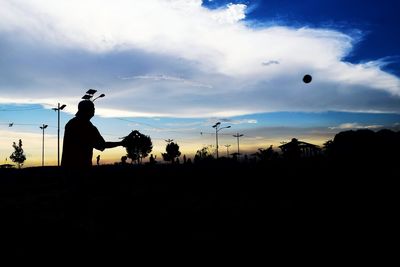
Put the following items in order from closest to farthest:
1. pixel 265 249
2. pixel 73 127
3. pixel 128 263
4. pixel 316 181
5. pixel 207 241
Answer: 1. pixel 128 263
2. pixel 265 249
3. pixel 207 241
4. pixel 73 127
5. pixel 316 181

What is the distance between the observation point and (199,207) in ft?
24.2

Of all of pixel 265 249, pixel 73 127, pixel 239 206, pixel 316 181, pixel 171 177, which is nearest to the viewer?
pixel 265 249

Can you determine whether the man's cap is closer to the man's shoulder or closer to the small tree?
the man's shoulder

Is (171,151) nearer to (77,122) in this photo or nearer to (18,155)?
(18,155)

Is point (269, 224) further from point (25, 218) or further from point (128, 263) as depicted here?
point (25, 218)

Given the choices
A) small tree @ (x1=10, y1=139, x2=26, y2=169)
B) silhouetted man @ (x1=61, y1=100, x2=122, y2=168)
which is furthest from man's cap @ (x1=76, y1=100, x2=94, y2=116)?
small tree @ (x1=10, y1=139, x2=26, y2=169)

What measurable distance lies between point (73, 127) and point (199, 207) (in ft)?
11.1

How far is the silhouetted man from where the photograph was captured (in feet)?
16.7

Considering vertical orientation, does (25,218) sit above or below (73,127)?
below

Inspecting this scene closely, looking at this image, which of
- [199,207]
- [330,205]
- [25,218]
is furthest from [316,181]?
[25,218]

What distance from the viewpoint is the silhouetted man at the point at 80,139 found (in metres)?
5.10

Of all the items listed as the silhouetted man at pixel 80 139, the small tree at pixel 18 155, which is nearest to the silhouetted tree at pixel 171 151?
the small tree at pixel 18 155

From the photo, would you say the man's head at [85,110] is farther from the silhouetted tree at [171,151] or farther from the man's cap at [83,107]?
the silhouetted tree at [171,151]

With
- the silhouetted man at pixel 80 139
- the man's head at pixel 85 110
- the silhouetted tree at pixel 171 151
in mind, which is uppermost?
the silhouetted tree at pixel 171 151
